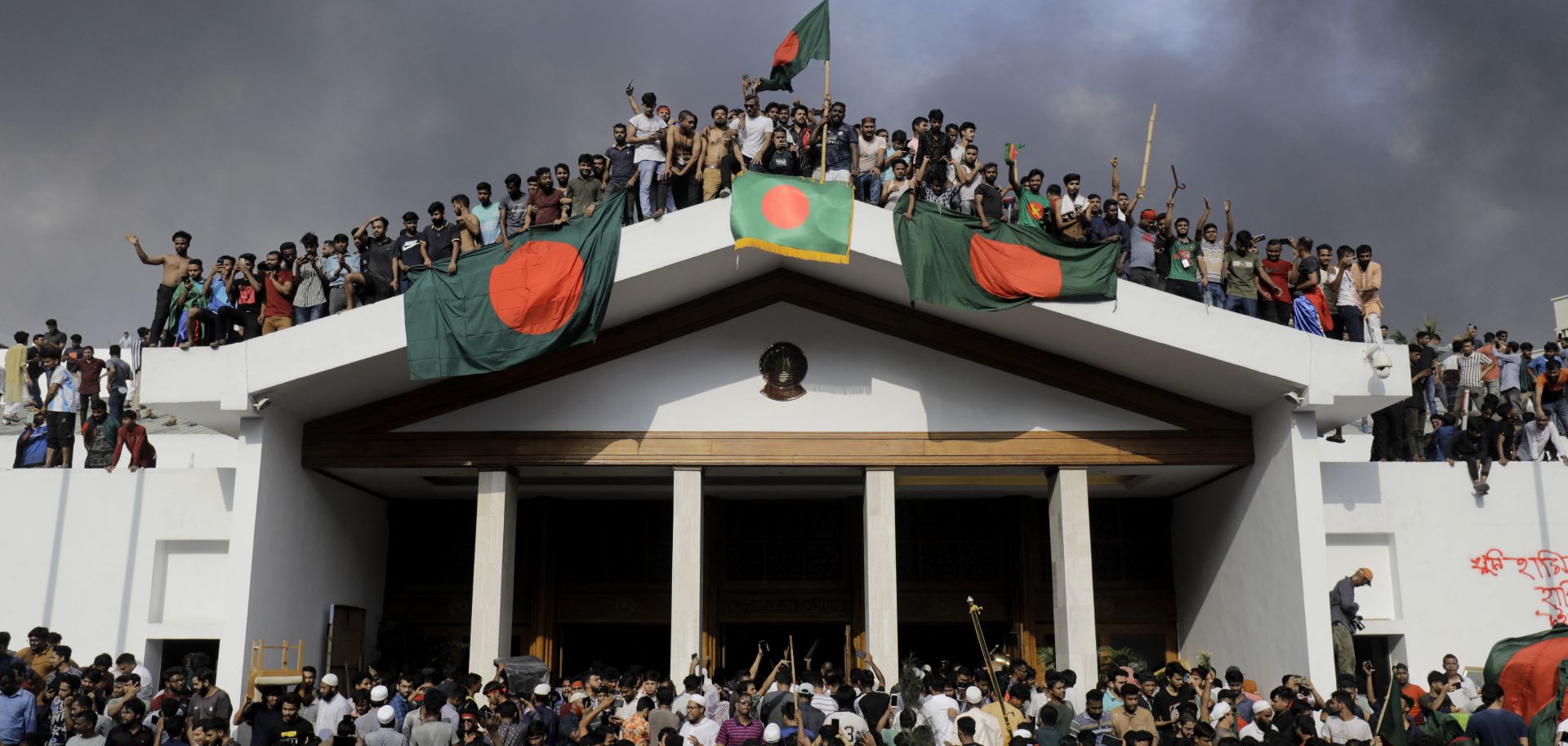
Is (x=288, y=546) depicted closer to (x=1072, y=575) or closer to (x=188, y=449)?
(x=188, y=449)

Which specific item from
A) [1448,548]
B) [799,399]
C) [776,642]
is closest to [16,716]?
[799,399]

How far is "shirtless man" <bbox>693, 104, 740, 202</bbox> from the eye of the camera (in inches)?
545

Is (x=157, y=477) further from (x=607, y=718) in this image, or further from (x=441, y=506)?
(x=607, y=718)

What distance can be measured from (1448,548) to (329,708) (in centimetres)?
1184

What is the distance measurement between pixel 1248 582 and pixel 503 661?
8.32 m

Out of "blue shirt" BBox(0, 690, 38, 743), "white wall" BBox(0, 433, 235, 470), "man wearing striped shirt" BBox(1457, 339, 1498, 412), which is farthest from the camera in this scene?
"white wall" BBox(0, 433, 235, 470)

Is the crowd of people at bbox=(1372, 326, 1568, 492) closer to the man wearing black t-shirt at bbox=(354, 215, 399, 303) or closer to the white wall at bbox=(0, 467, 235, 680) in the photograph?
the man wearing black t-shirt at bbox=(354, 215, 399, 303)

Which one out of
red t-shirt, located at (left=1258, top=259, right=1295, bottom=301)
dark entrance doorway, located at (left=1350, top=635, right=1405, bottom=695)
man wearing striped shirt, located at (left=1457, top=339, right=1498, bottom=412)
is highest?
red t-shirt, located at (left=1258, top=259, right=1295, bottom=301)

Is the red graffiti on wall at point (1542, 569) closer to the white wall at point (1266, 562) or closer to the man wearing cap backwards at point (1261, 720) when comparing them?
the white wall at point (1266, 562)

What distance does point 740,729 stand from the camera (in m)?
10.0

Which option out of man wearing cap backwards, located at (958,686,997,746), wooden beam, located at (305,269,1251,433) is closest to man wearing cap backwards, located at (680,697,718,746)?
man wearing cap backwards, located at (958,686,997,746)

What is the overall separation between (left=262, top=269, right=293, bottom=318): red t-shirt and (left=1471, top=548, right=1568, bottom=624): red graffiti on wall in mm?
13221

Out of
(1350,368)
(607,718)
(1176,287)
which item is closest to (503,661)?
(607,718)

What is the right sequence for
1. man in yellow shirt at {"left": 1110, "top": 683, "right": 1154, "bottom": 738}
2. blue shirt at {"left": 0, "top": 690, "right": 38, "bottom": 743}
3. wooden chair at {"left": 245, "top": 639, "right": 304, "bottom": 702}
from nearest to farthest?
blue shirt at {"left": 0, "top": 690, "right": 38, "bottom": 743} → man in yellow shirt at {"left": 1110, "top": 683, "right": 1154, "bottom": 738} → wooden chair at {"left": 245, "top": 639, "right": 304, "bottom": 702}
